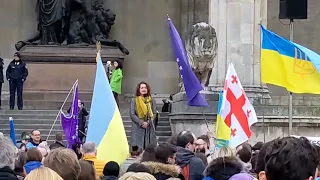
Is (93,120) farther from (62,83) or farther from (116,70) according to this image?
(62,83)

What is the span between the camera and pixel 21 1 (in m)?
23.9

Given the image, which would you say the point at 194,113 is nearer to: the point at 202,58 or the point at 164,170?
the point at 202,58

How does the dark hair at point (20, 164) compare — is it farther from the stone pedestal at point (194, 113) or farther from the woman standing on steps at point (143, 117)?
the stone pedestal at point (194, 113)

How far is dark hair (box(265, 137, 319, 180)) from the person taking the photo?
358 centimetres

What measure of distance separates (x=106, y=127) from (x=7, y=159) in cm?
319

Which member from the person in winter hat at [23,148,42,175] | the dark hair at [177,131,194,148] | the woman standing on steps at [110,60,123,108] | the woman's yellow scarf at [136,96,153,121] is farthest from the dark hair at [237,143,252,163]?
the woman standing on steps at [110,60,123,108]

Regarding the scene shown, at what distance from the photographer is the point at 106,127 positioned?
844cm

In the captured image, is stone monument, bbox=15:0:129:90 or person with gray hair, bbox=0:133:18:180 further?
stone monument, bbox=15:0:129:90

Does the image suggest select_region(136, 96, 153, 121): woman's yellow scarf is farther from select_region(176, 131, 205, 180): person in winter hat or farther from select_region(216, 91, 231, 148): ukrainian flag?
select_region(176, 131, 205, 180): person in winter hat

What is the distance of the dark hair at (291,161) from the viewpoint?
358cm

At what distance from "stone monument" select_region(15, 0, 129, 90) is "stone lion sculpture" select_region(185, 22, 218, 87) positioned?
283 inches

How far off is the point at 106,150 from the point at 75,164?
324 centimetres

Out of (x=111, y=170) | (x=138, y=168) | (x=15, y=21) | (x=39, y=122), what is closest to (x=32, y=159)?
(x=111, y=170)

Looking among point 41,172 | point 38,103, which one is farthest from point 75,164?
point 38,103
